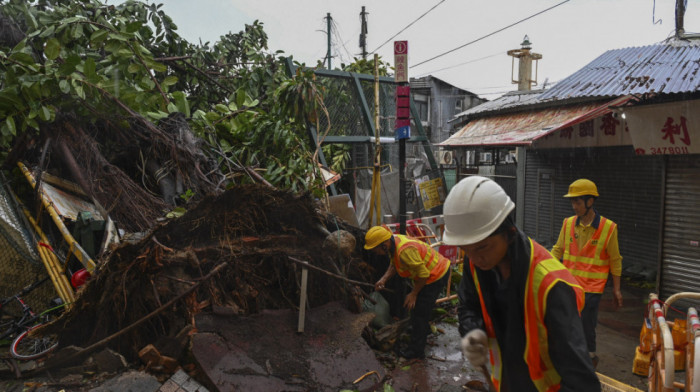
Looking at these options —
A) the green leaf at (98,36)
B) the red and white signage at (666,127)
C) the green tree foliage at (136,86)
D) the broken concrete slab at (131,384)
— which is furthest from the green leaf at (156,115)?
the red and white signage at (666,127)

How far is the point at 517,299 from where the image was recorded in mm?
1828

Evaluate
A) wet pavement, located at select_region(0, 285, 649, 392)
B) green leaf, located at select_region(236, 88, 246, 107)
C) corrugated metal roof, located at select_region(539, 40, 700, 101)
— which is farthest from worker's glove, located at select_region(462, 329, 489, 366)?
green leaf, located at select_region(236, 88, 246, 107)

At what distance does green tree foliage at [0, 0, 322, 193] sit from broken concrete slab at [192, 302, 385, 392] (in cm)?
231

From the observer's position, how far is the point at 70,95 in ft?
18.4

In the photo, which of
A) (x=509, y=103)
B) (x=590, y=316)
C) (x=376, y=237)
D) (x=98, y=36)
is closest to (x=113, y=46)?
(x=98, y=36)

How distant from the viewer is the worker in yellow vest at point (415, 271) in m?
4.58

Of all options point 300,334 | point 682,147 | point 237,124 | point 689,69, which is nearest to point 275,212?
point 300,334

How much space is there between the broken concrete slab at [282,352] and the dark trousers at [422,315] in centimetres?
55

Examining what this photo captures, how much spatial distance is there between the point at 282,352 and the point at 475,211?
3093 millimetres

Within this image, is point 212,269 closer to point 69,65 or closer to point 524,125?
point 69,65

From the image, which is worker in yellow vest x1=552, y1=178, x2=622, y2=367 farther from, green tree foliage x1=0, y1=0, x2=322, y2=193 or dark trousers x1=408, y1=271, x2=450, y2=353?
green tree foliage x1=0, y1=0, x2=322, y2=193

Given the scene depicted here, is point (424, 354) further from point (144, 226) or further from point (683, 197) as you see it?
point (683, 197)

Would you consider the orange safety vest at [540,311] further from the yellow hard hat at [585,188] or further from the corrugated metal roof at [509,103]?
the corrugated metal roof at [509,103]

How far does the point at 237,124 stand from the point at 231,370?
4.40 metres
